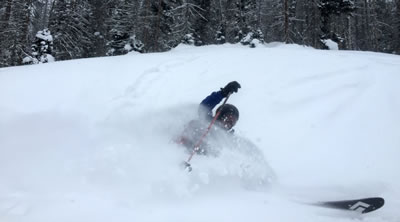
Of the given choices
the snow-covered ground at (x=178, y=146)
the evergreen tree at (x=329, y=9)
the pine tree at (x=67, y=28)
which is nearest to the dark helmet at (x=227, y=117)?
the snow-covered ground at (x=178, y=146)

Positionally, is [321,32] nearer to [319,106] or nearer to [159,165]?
[319,106]

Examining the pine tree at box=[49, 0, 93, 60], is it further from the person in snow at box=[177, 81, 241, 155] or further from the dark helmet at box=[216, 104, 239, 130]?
the dark helmet at box=[216, 104, 239, 130]

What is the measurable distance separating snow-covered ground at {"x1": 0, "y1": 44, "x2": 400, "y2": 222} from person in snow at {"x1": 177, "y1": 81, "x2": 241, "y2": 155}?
264 mm

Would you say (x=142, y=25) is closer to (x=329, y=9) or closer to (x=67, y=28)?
(x=67, y=28)

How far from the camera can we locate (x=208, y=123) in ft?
17.7

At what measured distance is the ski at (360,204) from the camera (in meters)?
3.90

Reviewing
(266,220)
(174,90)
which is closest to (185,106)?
(174,90)

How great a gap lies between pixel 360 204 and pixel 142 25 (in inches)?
671

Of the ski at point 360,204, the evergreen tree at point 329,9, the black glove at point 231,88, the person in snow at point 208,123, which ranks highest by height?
the evergreen tree at point 329,9

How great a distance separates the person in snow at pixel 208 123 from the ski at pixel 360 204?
6.83 feet

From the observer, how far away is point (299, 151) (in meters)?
5.39

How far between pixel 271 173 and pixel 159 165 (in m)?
1.91

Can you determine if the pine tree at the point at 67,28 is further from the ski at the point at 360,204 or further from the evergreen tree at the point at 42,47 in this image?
the ski at the point at 360,204

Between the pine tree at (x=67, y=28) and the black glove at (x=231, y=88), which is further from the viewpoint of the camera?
the pine tree at (x=67, y=28)
